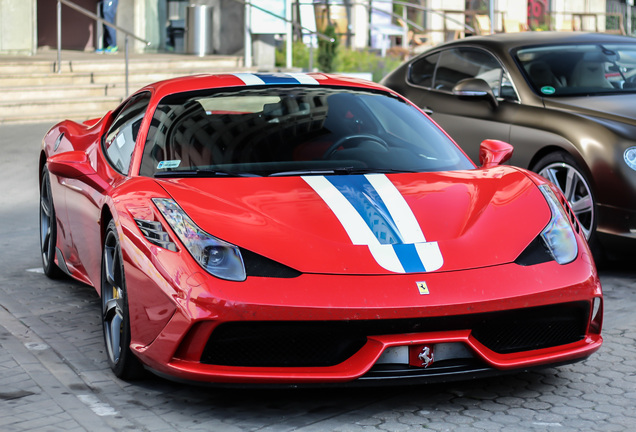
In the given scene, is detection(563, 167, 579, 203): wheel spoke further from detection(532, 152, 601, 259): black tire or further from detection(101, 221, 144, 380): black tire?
detection(101, 221, 144, 380): black tire

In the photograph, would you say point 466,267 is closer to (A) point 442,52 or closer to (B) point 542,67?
(B) point 542,67

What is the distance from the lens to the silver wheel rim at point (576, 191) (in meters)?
6.86

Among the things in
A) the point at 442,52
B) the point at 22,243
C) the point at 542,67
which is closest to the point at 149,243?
the point at 22,243

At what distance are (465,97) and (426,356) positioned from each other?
4467 mm

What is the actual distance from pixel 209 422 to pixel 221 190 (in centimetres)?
101

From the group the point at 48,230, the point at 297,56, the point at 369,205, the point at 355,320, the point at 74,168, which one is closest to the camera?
the point at 355,320

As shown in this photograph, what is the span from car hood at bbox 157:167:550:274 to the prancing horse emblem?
0.99 feet

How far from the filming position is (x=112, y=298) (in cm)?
477

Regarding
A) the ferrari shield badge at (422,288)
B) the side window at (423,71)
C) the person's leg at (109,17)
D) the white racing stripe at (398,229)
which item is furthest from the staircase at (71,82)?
the ferrari shield badge at (422,288)

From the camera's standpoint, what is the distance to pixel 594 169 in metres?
6.76

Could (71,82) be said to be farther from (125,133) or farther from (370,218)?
(370,218)

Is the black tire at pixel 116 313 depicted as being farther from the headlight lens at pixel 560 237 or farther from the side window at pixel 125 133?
the headlight lens at pixel 560 237

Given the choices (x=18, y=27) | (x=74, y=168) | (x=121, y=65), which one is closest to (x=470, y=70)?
(x=74, y=168)

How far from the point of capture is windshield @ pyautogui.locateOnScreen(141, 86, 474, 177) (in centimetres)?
497
